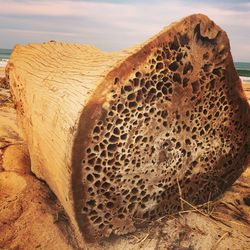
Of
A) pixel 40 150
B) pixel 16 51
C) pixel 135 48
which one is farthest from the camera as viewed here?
pixel 16 51

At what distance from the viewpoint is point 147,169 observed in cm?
257

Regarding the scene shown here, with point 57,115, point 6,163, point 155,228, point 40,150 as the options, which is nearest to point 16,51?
point 6,163

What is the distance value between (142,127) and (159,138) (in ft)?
0.61

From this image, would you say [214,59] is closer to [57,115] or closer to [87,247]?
[57,115]

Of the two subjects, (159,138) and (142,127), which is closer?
(142,127)

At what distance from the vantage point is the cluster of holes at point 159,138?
2357 mm

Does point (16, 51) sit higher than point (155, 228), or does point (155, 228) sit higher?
point (16, 51)

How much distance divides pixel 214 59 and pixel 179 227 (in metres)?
1.28

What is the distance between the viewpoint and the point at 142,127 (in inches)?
96.5

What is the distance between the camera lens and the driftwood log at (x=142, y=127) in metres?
2.29

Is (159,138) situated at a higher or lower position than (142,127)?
lower

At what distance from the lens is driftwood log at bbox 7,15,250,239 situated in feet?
7.53

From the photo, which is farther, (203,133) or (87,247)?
(203,133)

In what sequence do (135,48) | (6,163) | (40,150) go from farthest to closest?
(6,163), (40,150), (135,48)
